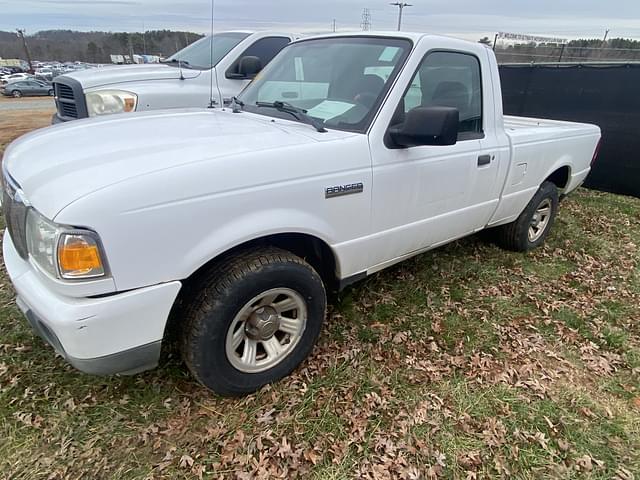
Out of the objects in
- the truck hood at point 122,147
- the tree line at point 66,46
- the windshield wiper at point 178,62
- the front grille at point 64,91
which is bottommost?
the tree line at point 66,46

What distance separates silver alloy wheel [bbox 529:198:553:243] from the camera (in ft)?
15.4

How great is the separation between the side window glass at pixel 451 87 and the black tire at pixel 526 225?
4.71 ft

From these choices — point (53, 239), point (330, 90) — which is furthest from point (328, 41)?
point (53, 239)

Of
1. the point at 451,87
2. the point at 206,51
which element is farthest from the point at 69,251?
the point at 206,51

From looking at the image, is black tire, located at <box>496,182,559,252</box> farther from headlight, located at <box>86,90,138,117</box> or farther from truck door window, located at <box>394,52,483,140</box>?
headlight, located at <box>86,90,138,117</box>

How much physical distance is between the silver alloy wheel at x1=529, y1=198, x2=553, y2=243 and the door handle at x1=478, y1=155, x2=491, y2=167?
156 centimetres

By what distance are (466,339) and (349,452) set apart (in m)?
1.39

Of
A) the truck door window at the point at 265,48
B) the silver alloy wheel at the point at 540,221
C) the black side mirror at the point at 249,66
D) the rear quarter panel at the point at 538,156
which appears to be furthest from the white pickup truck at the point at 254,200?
the truck door window at the point at 265,48

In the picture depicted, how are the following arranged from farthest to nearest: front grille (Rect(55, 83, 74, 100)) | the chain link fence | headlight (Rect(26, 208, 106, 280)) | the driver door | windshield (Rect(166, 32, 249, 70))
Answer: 1. the chain link fence
2. windshield (Rect(166, 32, 249, 70))
3. front grille (Rect(55, 83, 74, 100))
4. the driver door
5. headlight (Rect(26, 208, 106, 280))

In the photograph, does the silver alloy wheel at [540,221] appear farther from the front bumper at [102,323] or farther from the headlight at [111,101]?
the headlight at [111,101]

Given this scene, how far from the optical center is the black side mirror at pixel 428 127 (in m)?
2.43

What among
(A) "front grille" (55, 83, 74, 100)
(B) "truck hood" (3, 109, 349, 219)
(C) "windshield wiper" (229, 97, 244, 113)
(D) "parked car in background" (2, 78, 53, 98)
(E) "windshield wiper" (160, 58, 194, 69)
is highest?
(E) "windshield wiper" (160, 58, 194, 69)

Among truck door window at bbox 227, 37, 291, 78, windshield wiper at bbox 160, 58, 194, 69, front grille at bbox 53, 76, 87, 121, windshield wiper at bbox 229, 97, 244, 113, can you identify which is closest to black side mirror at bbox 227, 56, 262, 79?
truck door window at bbox 227, 37, 291, 78

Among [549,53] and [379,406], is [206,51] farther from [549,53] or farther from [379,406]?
[549,53]
